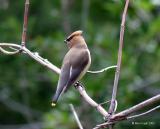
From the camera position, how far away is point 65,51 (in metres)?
8.82

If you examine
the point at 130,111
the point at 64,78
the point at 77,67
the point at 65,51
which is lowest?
the point at 130,111

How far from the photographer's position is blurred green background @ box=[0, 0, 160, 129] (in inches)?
309

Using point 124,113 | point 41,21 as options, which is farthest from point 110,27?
point 124,113

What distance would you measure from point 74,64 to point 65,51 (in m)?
3.92

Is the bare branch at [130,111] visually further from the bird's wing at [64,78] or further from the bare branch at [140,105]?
the bird's wing at [64,78]

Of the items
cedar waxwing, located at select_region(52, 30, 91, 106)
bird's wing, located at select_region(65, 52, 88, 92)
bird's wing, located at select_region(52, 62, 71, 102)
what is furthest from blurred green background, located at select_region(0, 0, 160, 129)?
bird's wing, located at select_region(52, 62, 71, 102)

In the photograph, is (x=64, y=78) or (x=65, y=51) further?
(x=65, y=51)

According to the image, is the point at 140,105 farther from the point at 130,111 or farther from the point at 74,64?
the point at 74,64

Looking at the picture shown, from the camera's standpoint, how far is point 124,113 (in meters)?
2.71

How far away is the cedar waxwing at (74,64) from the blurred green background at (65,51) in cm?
239

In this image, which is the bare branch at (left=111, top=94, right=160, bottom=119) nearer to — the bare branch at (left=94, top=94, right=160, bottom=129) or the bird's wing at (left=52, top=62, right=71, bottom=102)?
the bare branch at (left=94, top=94, right=160, bottom=129)

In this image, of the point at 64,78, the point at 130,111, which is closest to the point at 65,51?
the point at 64,78

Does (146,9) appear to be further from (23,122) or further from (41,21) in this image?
(23,122)

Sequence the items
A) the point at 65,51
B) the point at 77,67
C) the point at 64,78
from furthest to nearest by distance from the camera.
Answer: the point at 65,51 → the point at 77,67 → the point at 64,78
